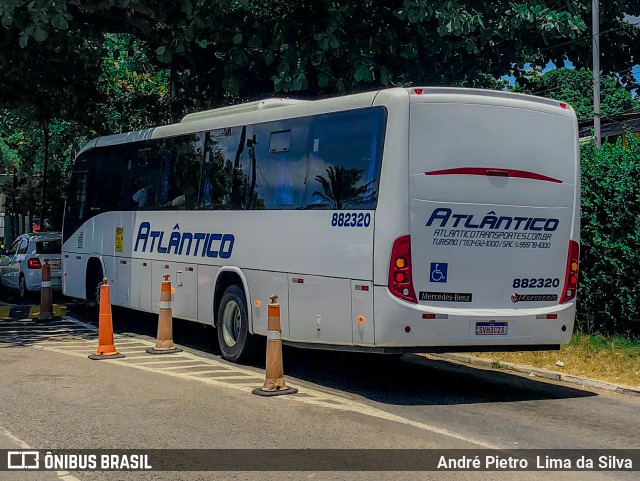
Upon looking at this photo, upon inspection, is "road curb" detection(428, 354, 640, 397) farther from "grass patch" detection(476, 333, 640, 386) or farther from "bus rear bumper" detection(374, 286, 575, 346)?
"bus rear bumper" detection(374, 286, 575, 346)

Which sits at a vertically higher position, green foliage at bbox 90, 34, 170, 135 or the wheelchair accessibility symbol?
green foliage at bbox 90, 34, 170, 135

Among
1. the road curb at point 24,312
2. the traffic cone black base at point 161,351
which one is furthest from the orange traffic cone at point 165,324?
the road curb at point 24,312

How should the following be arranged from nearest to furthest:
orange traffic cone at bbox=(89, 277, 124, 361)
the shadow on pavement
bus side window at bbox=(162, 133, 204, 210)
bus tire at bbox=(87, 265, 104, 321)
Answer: the shadow on pavement, orange traffic cone at bbox=(89, 277, 124, 361), bus side window at bbox=(162, 133, 204, 210), bus tire at bbox=(87, 265, 104, 321)

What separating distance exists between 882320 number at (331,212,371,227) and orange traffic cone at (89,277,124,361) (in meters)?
3.86

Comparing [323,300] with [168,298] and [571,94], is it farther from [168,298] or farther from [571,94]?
[571,94]

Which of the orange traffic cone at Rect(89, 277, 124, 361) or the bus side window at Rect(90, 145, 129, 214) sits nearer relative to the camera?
the orange traffic cone at Rect(89, 277, 124, 361)

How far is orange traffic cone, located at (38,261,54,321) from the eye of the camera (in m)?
18.3

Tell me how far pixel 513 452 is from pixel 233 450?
2297 mm

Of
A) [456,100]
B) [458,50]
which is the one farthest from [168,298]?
[458,50]

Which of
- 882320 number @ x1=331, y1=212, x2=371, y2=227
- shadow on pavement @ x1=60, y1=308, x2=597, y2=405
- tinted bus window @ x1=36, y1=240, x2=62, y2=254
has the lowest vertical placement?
shadow on pavement @ x1=60, y1=308, x2=597, y2=405

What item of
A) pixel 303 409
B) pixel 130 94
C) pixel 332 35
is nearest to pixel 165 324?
pixel 303 409

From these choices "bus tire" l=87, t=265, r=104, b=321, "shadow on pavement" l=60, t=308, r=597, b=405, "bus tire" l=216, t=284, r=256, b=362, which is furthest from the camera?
→ "bus tire" l=87, t=265, r=104, b=321

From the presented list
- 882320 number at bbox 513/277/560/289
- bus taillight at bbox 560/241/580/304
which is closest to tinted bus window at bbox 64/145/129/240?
882320 number at bbox 513/277/560/289

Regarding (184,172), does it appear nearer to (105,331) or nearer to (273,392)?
(105,331)
